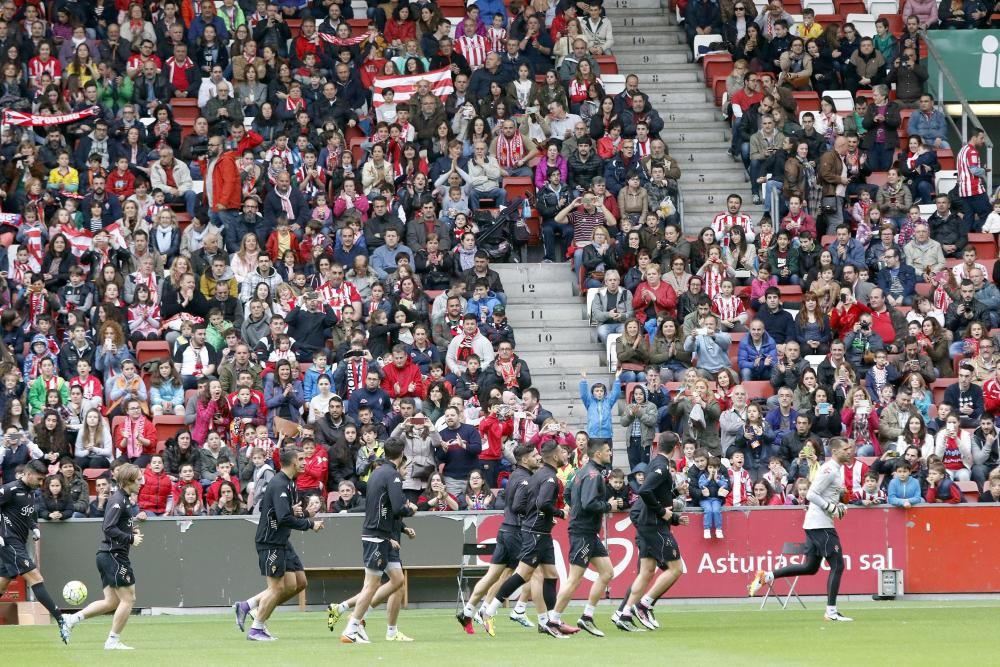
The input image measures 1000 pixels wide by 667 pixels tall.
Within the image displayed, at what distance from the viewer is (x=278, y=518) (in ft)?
55.9

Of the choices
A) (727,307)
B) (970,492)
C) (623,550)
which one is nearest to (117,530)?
(623,550)

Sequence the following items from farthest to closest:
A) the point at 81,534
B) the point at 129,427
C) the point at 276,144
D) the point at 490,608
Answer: the point at 276,144 < the point at 129,427 < the point at 81,534 < the point at 490,608

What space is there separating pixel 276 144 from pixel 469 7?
5573 millimetres

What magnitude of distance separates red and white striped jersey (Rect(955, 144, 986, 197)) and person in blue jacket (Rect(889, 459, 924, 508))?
26.5 ft

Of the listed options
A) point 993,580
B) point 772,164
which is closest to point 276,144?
point 772,164

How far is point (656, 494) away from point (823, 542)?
1.86 meters

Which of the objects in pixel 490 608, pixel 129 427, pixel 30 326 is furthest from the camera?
pixel 30 326

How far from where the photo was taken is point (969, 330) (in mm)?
25812

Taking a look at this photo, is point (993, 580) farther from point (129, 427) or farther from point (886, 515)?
point (129, 427)

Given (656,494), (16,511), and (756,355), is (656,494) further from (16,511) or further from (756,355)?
(756,355)

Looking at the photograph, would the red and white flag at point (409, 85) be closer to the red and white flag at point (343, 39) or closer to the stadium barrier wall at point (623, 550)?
the red and white flag at point (343, 39)

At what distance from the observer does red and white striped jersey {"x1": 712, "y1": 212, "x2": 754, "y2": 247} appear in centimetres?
2752

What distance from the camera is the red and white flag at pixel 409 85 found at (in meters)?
29.6

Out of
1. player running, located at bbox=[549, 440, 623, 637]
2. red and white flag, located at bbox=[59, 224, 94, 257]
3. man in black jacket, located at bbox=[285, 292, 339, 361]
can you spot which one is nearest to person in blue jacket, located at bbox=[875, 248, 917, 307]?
man in black jacket, located at bbox=[285, 292, 339, 361]
